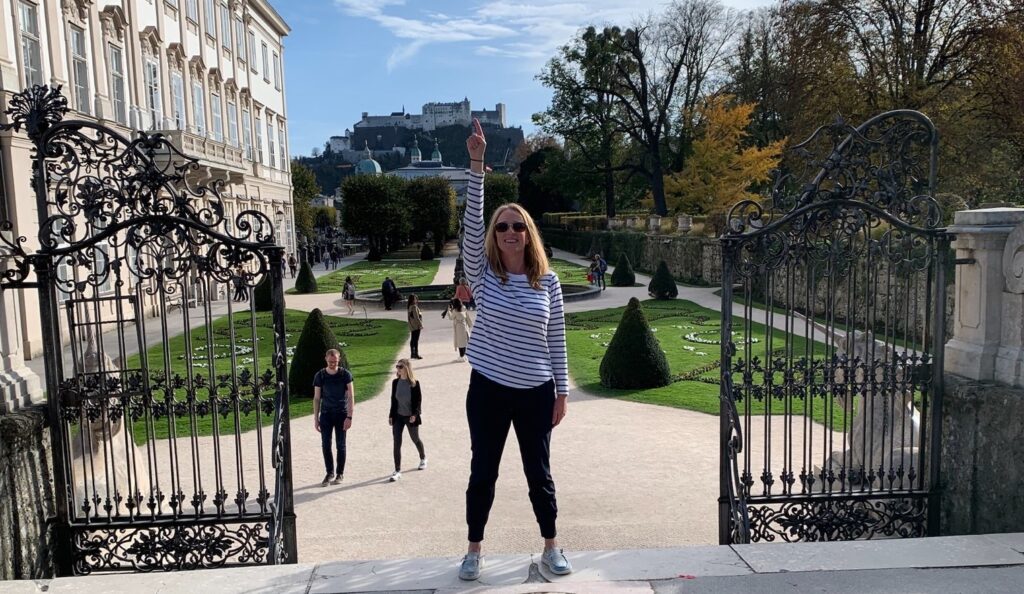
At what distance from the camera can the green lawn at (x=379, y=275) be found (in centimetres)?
2784

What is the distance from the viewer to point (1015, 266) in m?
4.36

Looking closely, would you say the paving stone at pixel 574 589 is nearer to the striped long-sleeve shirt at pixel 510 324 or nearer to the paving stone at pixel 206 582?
the paving stone at pixel 206 582

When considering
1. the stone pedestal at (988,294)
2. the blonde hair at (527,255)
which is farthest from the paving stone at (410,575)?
the stone pedestal at (988,294)

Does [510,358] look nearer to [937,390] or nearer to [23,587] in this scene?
[23,587]

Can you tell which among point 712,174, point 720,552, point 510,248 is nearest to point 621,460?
point 720,552

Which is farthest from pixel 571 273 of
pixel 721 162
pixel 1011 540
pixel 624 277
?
pixel 1011 540

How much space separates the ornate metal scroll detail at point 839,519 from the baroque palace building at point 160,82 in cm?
444

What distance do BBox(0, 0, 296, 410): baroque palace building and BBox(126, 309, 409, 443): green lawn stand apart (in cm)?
255

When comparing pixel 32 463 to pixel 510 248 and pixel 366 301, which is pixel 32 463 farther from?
pixel 366 301

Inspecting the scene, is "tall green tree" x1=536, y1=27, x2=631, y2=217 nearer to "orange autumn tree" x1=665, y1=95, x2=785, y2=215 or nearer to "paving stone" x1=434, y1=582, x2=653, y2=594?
"orange autumn tree" x1=665, y1=95, x2=785, y2=215

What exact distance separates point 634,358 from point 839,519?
20.6ft

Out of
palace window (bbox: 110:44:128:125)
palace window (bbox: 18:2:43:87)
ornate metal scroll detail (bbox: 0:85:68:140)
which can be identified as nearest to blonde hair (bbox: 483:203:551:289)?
ornate metal scroll detail (bbox: 0:85:68:140)

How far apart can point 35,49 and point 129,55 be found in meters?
4.92

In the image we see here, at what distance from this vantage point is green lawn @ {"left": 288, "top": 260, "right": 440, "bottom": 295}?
27.8m
